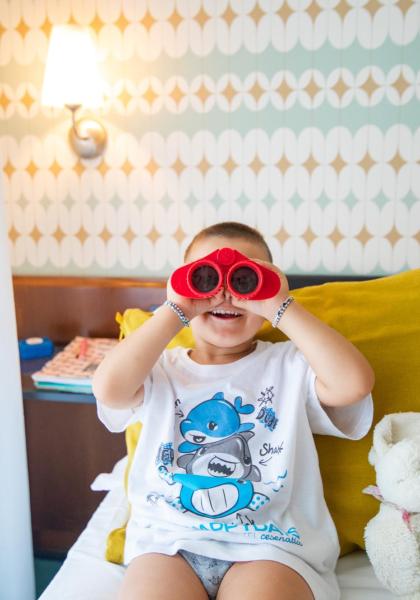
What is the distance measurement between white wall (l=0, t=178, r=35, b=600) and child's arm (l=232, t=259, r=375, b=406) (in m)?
0.47

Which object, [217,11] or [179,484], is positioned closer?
[179,484]

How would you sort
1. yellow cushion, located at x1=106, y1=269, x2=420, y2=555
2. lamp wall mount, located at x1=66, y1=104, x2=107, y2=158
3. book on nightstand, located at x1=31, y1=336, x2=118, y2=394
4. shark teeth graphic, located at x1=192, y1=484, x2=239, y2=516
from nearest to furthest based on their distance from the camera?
shark teeth graphic, located at x1=192, y1=484, x2=239, y2=516 → yellow cushion, located at x1=106, y1=269, x2=420, y2=555 → book on nightstand, located at x1=31, y1=336, x2=118, y2=394 → lamp wall mount, located at x1=66, y1=104, x2=107, y2=158

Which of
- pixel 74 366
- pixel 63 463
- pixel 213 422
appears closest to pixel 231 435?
pixel 213 422

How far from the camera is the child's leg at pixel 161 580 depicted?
84cm

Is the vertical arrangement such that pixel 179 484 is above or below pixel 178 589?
above

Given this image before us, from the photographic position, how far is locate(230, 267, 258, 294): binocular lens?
2.95ft

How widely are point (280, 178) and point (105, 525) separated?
0.97m

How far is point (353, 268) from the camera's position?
1.60 meters

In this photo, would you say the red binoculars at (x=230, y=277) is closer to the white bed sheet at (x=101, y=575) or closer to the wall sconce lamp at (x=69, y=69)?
the white bed sheet at (x=101, y=575)

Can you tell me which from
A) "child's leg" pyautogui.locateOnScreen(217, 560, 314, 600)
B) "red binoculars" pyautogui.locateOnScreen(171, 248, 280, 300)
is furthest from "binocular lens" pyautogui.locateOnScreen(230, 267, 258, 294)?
"child's leg" pyautogui.locateOnScreen(217, 560, 314, 600)

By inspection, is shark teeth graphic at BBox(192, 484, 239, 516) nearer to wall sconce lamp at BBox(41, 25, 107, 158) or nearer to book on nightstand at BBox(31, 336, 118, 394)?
book on nightstand at BBox(31, 336, 118, 394)

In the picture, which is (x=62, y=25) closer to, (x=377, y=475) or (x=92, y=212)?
(x=92, y=212)

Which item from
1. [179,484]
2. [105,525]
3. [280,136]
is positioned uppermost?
[280,136]

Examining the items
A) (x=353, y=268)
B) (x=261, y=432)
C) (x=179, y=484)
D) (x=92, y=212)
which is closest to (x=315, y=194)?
(x=353, y=268)
